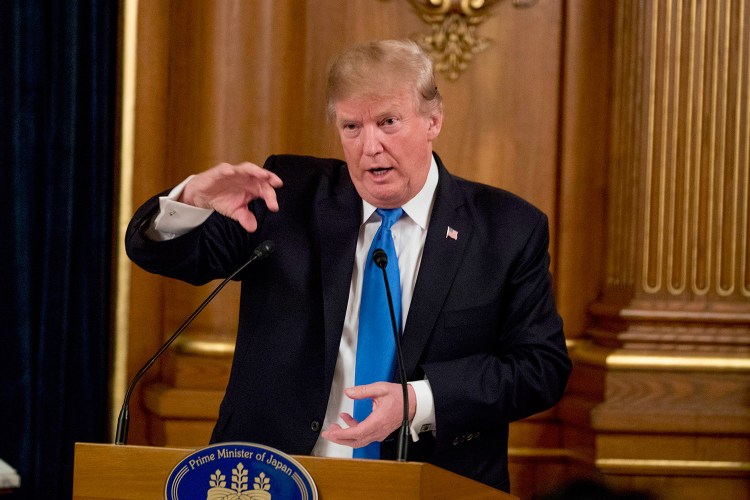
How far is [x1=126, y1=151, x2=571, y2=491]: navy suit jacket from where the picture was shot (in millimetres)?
1985

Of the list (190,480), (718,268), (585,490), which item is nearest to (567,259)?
(718,268)

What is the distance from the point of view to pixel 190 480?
143 cm

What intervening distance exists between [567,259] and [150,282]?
1414 mm

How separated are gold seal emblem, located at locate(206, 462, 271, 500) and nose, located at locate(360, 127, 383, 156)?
81 centimetres

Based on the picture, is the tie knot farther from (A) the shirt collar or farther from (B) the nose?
(B) the nose

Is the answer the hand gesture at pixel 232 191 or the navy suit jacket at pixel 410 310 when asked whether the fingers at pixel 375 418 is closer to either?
the navy suit jacket at pixel 410 310

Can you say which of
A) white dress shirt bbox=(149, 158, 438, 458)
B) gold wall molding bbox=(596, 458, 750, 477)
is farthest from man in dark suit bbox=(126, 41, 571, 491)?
gold wall molding bbox=(596, 458, 750, 477)

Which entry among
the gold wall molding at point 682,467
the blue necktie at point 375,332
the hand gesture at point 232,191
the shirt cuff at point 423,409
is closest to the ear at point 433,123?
the blue necktie at point 375,332

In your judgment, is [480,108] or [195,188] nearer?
[195,188]

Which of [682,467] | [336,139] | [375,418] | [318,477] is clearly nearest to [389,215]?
[375,418]

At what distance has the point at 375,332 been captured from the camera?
6.59 feet

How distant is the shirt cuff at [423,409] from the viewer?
5.94 feet

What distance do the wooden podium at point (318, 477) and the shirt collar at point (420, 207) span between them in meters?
0.74

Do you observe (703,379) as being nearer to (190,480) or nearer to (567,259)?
(567,259)
